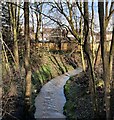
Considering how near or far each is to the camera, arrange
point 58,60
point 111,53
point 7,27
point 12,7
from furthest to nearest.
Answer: point 58,60, point 7,27, point 12,7, point 111,53

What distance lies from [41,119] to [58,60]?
584 inches

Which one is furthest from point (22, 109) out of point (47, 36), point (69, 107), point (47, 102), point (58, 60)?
point (47, 36)

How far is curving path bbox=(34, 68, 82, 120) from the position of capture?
10688 mm

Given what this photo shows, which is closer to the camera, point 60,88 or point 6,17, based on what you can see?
point 60,88

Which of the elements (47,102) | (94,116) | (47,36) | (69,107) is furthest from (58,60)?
(94,116)

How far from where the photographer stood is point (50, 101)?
13.0 metres

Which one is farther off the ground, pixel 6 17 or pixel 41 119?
pixel 6 17

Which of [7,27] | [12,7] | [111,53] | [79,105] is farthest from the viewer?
[7,27]

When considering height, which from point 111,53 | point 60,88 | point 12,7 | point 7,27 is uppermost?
point 12,7

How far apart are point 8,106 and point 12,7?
850 centimetres

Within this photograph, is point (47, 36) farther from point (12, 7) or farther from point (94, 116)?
point (94, 116)

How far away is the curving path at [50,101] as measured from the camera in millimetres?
10688

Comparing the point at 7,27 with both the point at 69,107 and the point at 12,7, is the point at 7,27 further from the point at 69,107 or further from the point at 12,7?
the point at 69,107

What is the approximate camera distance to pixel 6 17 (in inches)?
734
